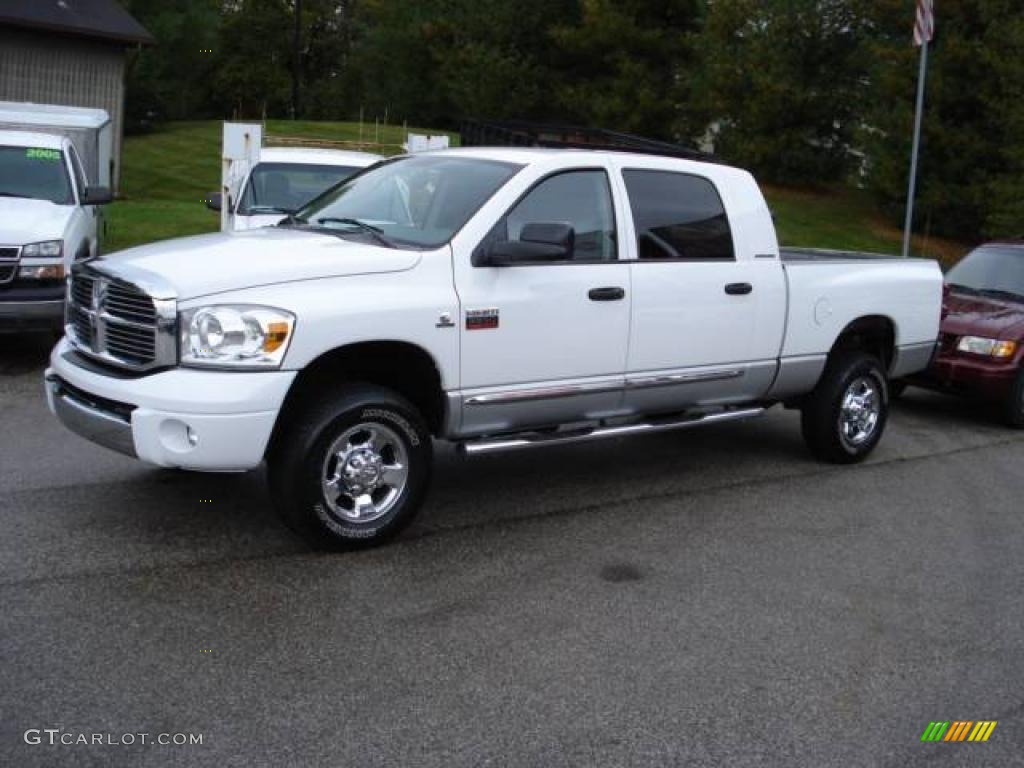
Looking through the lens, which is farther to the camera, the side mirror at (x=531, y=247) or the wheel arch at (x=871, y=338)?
the wheel arch at (x=871, y=338)

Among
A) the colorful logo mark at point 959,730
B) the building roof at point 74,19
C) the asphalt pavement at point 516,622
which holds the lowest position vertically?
the asphalt pavement at point 516,622

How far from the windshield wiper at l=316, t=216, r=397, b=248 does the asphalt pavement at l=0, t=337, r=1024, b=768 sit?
150 centimetres

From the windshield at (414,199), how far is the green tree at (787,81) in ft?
71.6

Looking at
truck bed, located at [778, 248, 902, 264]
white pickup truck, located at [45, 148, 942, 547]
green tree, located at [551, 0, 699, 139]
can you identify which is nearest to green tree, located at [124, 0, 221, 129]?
green tree, located at [551, 0, 699, 139]

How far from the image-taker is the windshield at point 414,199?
5.88 m

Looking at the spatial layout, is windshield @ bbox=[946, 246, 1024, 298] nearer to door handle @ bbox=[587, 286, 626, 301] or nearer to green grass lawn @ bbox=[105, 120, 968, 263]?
door handle @ bbox=[587, 286, 626, 301]

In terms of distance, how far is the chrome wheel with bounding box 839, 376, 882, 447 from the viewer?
7809 millimetres

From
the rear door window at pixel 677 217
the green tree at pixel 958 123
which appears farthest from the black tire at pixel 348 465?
the green tree at pixel 958 123

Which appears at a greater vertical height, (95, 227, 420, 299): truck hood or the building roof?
the building roof

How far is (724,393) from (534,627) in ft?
9.02

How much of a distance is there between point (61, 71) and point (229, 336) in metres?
22.9

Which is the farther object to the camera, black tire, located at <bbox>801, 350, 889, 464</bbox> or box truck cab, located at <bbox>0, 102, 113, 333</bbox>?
box truck cab, located at <bbox>0, 102, 113, 333</bbox>

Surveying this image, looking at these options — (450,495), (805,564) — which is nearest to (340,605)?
(450,495)

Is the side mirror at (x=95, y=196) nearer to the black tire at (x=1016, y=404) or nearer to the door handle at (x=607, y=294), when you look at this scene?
the door handle at (x=607, y=294)
